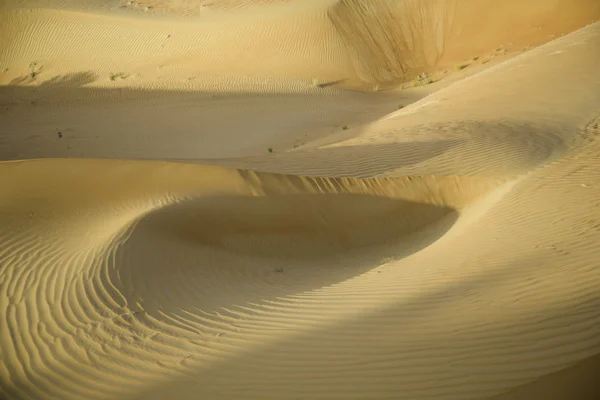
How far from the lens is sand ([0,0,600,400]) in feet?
13.7

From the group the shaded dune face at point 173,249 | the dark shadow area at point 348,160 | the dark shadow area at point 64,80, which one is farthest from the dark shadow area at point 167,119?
the shaded dune face at point 173,249

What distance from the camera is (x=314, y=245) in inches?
304

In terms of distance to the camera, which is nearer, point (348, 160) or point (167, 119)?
point (348, 160)

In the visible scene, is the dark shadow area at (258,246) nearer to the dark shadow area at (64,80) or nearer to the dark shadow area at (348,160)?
Result: the dark shadow area at (348,160)

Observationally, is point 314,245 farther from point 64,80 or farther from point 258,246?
point 64,80

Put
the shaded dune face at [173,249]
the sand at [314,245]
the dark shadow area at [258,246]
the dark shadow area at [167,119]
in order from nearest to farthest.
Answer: the sand at [314,245] < the shaded dune face at [173,249] < the dark shadow area at [258,246] < the dark shadow area at [167,119]

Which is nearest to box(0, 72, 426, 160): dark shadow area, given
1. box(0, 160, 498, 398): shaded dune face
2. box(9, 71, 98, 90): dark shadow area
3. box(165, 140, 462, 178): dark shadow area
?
box(9, 71, 98, 90): dark shadow area

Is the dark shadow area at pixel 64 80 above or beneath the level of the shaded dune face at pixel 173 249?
above

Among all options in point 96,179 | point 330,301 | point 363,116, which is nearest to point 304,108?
point 363,116

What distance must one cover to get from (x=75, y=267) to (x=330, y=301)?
2990 millimetres

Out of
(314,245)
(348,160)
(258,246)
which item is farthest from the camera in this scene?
(348,160)

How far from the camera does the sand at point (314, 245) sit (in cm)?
418

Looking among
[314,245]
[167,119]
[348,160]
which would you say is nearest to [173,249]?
[314,245]

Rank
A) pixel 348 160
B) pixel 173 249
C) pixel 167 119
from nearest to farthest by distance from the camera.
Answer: pixel 173 249, pixel 348 160, pixel 167 119
